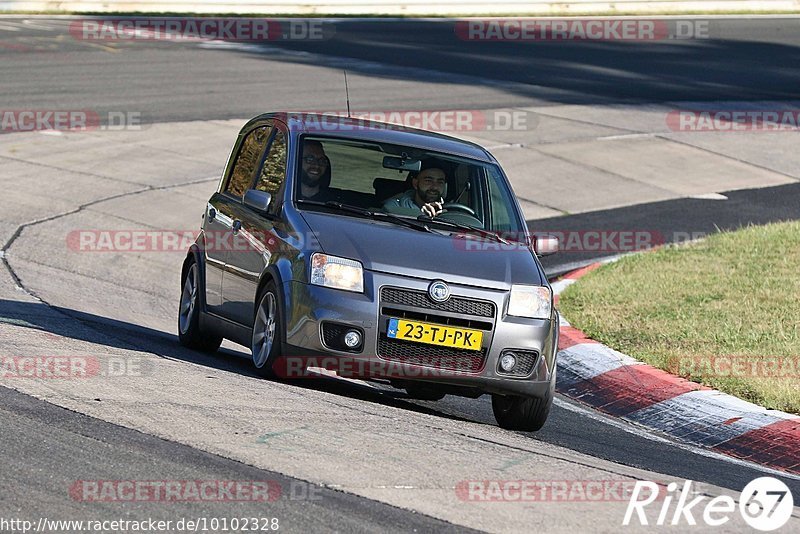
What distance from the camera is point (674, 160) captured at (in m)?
20.6

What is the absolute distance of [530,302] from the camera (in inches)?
317

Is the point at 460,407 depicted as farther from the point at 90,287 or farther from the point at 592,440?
the point at 90,287

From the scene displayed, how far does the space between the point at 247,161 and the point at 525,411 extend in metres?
2.81

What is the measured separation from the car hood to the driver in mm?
387

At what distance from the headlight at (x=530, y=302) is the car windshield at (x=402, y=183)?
0.82 metres

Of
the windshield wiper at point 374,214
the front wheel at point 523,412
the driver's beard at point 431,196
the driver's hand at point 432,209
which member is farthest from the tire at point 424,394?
the driver's beard at point 431,196

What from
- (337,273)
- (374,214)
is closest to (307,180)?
(374,214)

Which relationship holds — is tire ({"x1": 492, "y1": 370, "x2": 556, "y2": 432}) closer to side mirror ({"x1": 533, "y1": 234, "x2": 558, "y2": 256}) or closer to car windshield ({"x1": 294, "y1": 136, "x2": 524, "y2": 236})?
side mirror ({"x1": 533, "y1": 234, "x2": 558, "y2": 256})

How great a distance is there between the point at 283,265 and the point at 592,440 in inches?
80.4

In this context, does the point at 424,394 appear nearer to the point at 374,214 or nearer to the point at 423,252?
the point at 374,214

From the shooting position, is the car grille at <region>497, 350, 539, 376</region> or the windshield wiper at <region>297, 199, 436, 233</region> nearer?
the car grille at <region>497, 350, 539, 376</region>

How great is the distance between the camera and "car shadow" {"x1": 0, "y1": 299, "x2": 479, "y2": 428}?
8.74 metres

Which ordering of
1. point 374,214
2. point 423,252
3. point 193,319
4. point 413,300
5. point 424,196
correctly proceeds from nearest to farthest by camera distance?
1. point 413,300
2. point 423,252
3. point 374,214
4. point 424,196
5. point 193,319

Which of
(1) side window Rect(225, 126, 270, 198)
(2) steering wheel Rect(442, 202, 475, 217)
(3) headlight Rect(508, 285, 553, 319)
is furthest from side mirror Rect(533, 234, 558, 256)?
(1) side window Rect(225, 126, 270, 198)
